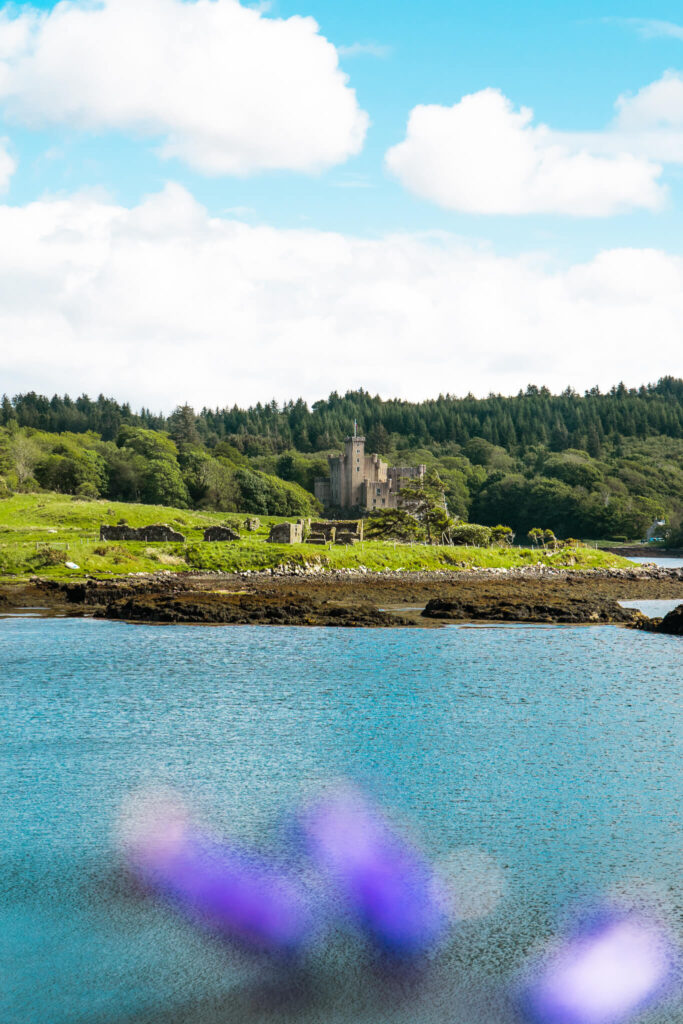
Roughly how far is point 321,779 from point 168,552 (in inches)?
2086

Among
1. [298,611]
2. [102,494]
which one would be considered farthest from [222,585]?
[102,494]

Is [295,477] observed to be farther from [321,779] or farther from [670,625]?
[321,779]

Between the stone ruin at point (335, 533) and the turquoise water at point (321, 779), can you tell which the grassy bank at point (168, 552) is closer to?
the stone ruin at point (335, 533)

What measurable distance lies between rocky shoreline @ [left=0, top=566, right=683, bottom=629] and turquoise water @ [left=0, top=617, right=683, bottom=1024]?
24.6 ft

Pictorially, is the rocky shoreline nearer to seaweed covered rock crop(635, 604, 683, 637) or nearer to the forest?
seaweed covered rock crop(635, 604, 683, 637)

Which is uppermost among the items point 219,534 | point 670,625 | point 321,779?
point 219,534

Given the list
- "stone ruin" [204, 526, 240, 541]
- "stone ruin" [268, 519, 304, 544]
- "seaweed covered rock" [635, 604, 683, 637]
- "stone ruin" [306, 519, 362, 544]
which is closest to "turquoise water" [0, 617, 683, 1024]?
"seaweed covered rock" [635, 604, 683, 637]

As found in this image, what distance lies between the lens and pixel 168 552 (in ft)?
233

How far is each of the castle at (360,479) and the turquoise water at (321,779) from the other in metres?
111

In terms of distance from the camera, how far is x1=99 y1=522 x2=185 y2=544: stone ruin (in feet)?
245

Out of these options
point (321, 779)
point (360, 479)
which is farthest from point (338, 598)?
point (360, 479)

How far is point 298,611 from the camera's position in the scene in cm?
4856

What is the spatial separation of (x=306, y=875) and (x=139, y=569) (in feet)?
174

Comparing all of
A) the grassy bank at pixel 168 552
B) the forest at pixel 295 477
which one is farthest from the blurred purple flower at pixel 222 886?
the forest at pixel 295 477
